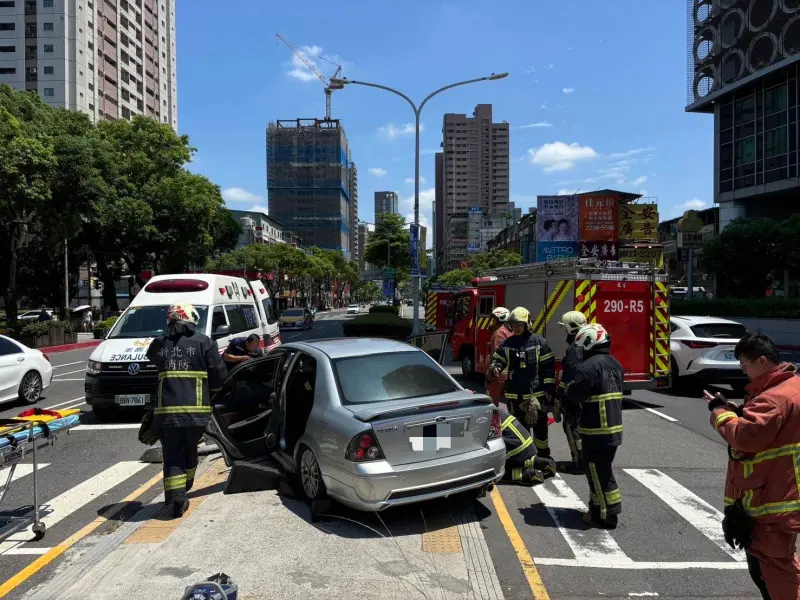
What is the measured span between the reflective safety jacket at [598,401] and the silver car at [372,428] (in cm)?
76

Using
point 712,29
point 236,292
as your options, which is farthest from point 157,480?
point 712,29

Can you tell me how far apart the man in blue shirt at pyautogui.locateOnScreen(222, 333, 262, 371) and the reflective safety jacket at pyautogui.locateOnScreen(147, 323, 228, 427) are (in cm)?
359

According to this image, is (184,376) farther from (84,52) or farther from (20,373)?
(84,52)

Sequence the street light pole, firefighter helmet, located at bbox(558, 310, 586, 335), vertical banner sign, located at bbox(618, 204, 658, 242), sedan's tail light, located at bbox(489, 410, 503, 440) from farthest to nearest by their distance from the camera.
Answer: vertical banner sign, located at bbox(618, 204, 658, 242) → the street light pole → firefighter helmet, located at bbox(558, 310, 586, 335) → sedan's tail light, located at bbox(489, 410, 503, 440)

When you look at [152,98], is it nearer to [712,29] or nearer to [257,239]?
[257,239]

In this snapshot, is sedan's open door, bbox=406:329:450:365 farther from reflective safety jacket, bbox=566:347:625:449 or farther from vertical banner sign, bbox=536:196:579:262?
vertical banner sign, bbox=536:196:579:262

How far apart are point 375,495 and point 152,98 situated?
96013 millimetres

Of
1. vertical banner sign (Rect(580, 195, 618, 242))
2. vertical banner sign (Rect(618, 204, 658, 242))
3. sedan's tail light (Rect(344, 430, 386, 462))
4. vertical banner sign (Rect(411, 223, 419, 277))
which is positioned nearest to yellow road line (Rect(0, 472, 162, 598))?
sedan's tail light (Rect(344, 430, 386, 462))

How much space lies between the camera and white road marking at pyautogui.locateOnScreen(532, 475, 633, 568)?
14.7 feet

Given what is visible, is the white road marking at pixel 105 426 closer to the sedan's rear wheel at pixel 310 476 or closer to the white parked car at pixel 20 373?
the white parked car at pixel 20 373

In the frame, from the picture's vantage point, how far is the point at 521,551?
181 inches

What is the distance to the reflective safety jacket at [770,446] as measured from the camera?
115 inches

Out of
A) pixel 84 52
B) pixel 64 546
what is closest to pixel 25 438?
pixel 64 546

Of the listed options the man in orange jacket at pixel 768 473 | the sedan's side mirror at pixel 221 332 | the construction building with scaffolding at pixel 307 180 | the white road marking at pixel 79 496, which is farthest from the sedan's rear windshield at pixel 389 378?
the construction building with scaffolding at pixel 307 180
